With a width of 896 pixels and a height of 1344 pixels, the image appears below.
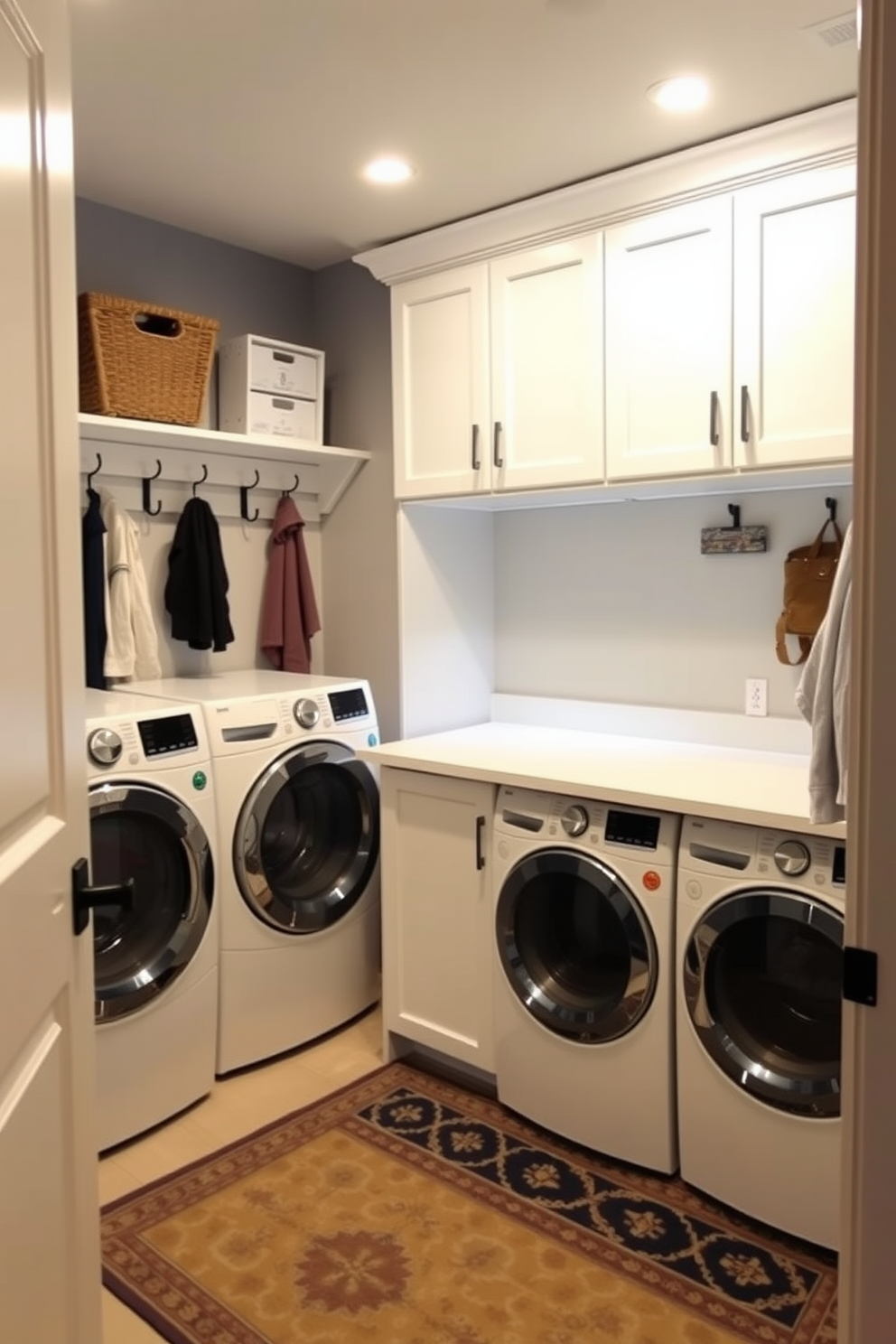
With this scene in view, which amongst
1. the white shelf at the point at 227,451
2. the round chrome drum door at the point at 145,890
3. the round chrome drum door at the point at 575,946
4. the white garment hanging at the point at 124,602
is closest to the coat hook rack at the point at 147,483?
the white shelf at the point at 227,451

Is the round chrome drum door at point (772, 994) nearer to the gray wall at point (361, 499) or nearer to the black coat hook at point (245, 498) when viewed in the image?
the gray wall at point (361, 499)

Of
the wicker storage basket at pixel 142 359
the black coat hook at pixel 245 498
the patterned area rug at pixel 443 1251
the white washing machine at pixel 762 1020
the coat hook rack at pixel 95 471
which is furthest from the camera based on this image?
the black coat hook at pixel 245 498

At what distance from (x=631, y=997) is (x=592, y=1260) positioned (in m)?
0.54

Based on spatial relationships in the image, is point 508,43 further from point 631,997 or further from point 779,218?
point 631,997

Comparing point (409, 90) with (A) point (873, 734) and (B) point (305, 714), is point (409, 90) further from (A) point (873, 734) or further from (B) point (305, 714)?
(A) point (873, 734)

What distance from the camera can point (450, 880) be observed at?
274 centimetres

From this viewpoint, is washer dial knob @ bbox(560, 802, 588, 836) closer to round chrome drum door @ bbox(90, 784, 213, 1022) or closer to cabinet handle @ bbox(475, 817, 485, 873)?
cabinet handle @ bbox(475, 817, 485, 873)

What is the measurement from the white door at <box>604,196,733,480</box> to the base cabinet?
0.98m

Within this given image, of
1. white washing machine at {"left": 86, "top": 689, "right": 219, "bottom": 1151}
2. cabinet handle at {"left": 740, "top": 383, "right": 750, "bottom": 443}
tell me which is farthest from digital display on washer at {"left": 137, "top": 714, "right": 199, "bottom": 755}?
cabinet handle at {"left": 740, "top": 383, "right": 750, "bottom": 443}

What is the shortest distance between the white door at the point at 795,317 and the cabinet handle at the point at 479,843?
111 centimetres

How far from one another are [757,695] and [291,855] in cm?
142

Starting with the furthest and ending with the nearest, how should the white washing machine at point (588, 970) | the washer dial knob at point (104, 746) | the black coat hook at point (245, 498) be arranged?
1. the black coat hook at point (245, 498)
2. the washer dial knob at point (104, 746)
3. the white washing machine at point (588, 970)

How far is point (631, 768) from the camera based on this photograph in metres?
2.60

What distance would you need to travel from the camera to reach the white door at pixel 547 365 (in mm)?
2701
